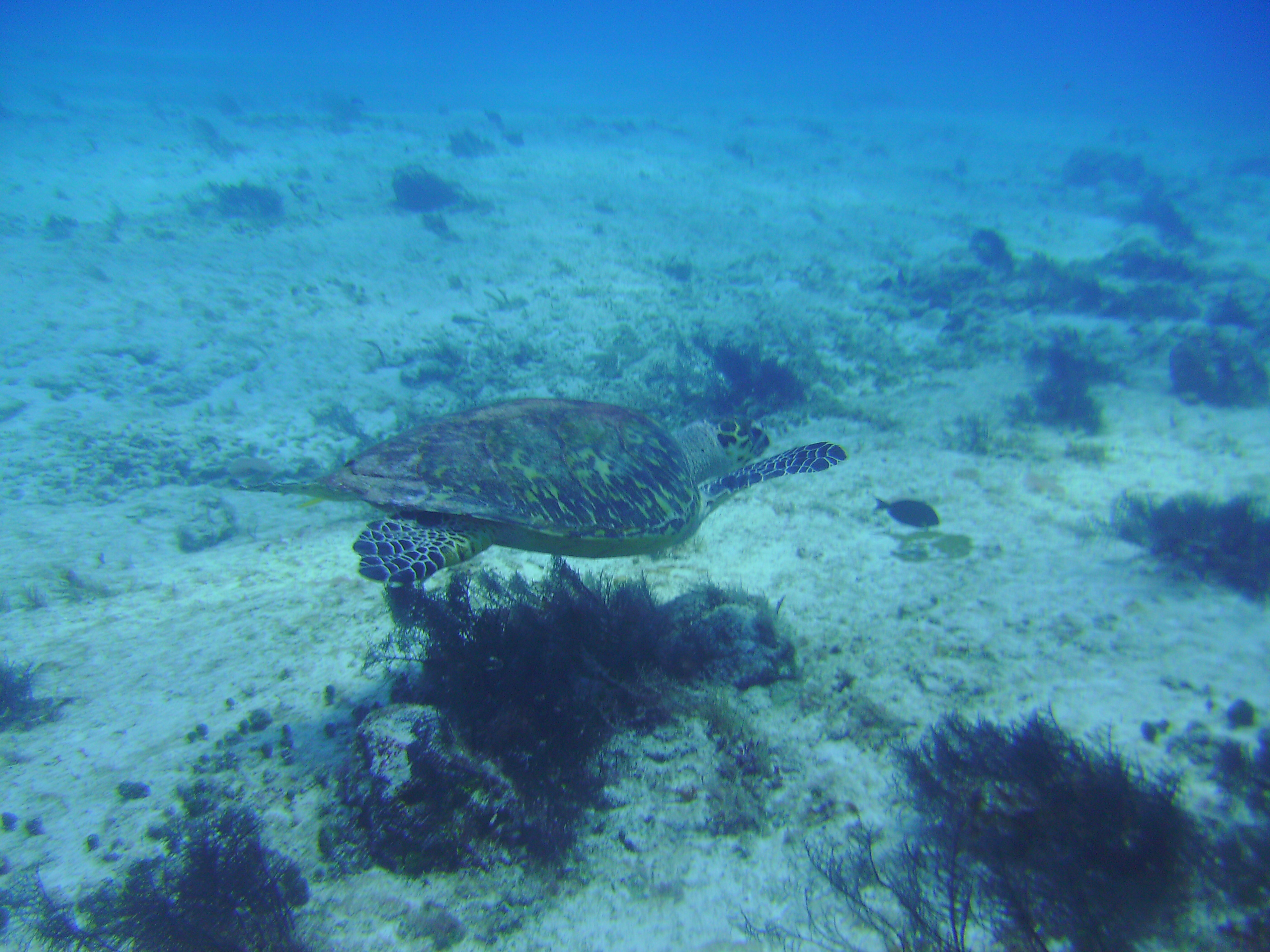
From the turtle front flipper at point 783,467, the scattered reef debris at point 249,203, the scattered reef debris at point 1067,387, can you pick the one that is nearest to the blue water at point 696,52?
the scattered reef debris at point 249,203

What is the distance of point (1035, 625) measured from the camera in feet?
12.3

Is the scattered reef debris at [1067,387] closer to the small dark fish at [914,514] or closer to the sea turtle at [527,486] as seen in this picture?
A: the small dark fish at [914,514]

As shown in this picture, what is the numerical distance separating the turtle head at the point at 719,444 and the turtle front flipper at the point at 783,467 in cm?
58

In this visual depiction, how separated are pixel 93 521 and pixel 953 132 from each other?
1746 inches

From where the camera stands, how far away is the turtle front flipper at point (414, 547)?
2750mm

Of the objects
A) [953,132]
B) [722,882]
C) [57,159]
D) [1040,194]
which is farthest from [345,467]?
[953,132]

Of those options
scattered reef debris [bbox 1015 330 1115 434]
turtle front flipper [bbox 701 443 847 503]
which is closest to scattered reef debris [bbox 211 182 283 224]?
turtle front flipper [bbox 701 443 847 503]

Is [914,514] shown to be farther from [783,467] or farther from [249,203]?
[249,203]

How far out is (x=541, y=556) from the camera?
5.15 meters

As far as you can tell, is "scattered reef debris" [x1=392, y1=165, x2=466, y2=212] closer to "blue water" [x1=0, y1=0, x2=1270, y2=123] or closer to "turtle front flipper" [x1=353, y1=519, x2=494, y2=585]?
"turtle front flipper" [x1=353, y1=519, x2=494, y2=585]

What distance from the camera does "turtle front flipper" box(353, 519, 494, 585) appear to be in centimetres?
275

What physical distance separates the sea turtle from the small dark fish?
1.16m

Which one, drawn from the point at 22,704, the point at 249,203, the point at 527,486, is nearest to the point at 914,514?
the point at 527,486

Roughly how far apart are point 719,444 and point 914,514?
209 cm
